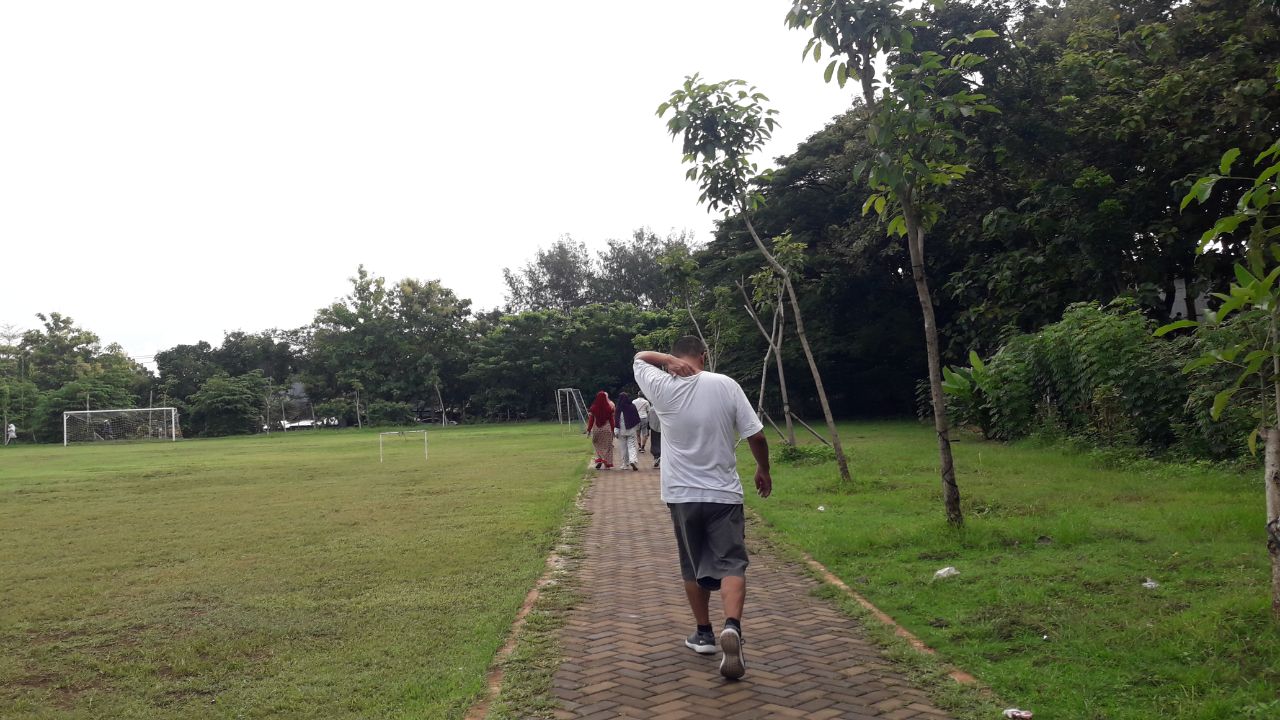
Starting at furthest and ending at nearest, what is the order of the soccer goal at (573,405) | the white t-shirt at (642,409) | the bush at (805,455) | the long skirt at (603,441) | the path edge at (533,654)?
1. the soccer goal at (573,405)
2. the white t-shirt at (642,409)
3. the long skirt at (603,441)
4. the bush at (805,455)
5. the path edge at (533,654)

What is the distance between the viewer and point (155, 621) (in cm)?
651

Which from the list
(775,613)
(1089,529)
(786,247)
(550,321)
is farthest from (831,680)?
(550,321)

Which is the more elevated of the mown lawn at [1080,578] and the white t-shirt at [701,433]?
the white t-shirt at [701,433]

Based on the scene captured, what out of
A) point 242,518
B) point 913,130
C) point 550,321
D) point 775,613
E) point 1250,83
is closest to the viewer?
point 775,613

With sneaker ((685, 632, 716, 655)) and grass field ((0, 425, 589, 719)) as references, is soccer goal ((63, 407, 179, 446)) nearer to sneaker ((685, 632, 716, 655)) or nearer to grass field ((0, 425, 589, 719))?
grass field ((0, 425, 589, 719))

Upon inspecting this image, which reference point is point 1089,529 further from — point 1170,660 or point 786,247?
point 786,247

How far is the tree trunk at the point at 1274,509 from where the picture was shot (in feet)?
15.6

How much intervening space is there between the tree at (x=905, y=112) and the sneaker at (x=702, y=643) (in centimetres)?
349

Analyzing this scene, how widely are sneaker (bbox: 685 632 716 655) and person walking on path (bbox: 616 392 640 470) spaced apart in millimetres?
13005

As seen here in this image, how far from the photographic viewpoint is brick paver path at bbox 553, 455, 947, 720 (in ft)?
14.3

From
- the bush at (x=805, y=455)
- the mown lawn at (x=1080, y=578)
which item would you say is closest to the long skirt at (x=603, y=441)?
the bush at (x=805, y=455)

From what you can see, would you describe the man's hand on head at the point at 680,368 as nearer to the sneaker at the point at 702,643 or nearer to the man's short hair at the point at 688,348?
the man's short hair at the point at 688,348

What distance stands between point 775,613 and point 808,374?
103 feet

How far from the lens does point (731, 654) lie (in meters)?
4.68
